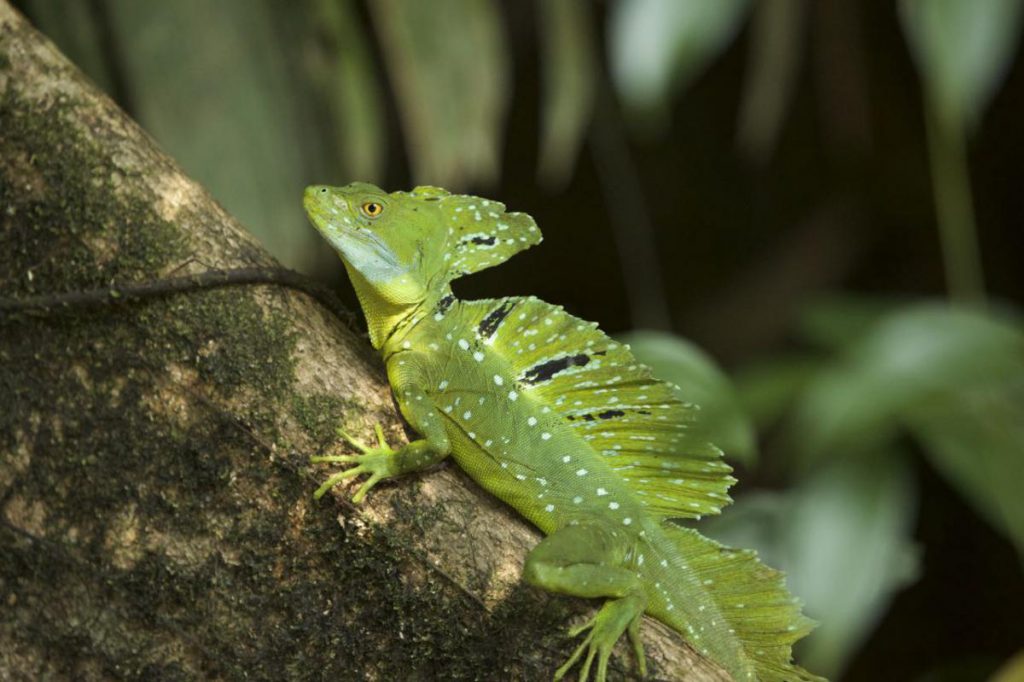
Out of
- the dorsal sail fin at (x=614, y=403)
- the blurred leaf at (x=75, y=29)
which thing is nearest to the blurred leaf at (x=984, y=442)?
the dorsal sail fin at (x=614, y=403)

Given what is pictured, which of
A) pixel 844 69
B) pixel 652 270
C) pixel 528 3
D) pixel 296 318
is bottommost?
pixel 296 318

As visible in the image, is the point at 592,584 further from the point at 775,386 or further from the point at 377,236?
the point at 775,386

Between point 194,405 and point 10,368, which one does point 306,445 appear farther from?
point 10,368

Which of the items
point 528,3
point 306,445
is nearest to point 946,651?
point 528,3

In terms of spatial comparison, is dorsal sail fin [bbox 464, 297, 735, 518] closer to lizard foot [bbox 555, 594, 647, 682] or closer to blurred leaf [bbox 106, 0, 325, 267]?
lizard foot [bbox 555, 594, 647, 682]

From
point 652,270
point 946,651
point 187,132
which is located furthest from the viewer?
point 652,270

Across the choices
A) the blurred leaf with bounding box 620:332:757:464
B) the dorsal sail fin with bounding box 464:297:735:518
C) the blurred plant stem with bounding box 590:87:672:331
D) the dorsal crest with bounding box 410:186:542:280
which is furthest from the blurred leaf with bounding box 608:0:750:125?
the blurred plant stem with bounding box 590:87:672:331

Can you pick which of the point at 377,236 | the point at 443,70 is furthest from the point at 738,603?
the point at 443,70

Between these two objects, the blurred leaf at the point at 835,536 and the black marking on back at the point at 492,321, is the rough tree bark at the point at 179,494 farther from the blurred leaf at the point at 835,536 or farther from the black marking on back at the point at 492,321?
the blurred leaf at the point at 835,536
